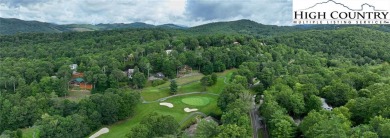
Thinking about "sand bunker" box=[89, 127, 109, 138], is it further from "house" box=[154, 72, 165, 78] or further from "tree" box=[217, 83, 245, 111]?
"house" box=[154, 72, 165, 78]

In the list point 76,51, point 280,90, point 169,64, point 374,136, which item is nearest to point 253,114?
point 280,90

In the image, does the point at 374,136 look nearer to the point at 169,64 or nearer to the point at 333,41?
the point at 169,64

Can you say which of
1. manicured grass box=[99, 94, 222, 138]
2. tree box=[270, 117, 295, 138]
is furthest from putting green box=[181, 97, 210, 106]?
tree box=[270, 117, 295, 138]

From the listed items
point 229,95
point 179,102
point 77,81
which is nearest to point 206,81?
point 179,102

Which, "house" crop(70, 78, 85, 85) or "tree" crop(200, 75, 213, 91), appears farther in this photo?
"house" crop(70, 78, 85, 85)

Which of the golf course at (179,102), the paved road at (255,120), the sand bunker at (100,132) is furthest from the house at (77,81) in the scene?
the paved road at (255,120)

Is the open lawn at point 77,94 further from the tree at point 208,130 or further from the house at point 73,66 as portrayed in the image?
the tree at point 208,130
